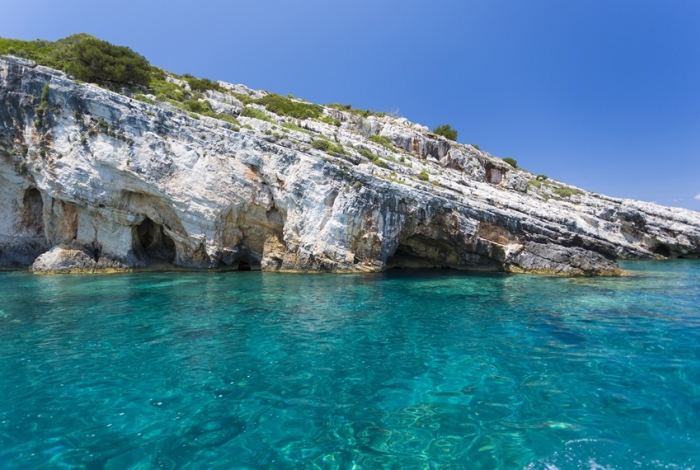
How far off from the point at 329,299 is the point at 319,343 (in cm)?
591

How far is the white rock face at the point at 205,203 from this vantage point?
23797 millimetres

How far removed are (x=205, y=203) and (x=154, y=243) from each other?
7.71 metres

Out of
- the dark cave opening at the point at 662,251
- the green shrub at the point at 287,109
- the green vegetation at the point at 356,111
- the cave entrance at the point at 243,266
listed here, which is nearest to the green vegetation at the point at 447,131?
the green vegetation at the point at 356,111

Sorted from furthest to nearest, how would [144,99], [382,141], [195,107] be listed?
[382,141] → [195,107] → [144,99]

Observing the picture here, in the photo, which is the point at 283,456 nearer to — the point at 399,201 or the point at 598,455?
Answer: the point at 598,455

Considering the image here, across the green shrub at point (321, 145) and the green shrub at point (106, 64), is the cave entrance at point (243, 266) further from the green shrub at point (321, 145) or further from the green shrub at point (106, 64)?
the green shrub at point (106, 64)

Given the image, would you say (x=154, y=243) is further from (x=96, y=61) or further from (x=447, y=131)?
(x=447, y=131)

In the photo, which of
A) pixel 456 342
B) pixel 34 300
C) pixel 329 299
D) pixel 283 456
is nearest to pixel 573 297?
pixel 456 342

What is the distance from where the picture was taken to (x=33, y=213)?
88.2 ft

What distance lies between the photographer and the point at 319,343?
948 cm

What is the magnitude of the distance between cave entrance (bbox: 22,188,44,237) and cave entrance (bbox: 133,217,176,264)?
7.23m

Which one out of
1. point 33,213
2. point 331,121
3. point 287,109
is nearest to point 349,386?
point 33,213

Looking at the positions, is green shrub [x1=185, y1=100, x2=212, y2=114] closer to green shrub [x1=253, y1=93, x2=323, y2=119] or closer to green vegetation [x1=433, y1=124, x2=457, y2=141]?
green shrub [x1=253, y1=93, x2=323, y2=119]

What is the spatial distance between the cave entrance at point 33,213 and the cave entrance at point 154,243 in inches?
285
